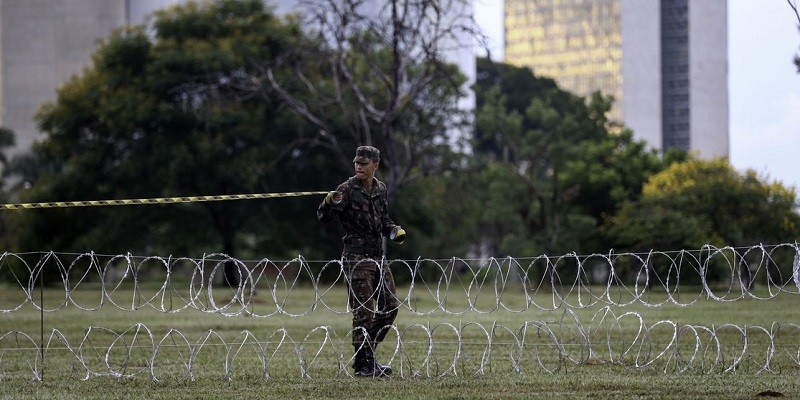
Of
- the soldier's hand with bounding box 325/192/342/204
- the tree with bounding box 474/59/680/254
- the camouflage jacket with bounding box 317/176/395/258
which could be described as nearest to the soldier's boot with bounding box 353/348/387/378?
the camouflage jacket with bounding box 317/176/395/258

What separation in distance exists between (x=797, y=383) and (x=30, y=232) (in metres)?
40.8

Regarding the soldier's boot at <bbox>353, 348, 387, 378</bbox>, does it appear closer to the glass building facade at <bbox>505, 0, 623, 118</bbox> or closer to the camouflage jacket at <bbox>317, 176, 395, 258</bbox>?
the camouflage jacket at <bbox>317, 176, 395, 258</bbox>

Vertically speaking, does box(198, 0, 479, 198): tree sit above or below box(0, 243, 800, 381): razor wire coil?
above

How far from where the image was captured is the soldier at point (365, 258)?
13312 mm

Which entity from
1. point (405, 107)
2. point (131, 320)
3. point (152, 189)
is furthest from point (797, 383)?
point (152, 189)

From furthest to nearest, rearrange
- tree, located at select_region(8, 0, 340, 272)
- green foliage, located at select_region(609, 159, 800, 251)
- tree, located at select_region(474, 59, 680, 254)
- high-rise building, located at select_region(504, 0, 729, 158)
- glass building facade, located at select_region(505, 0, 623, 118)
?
glass building facade, located at select_region(505, 0, 623, 118)
high-rise building, located at select_region(504, 0, 729, 158)
tree, located at select_region(474, 59, 680, 254)
tree, located at select_region(8, 0, 340, 272)
green foliage, located at select_region(609, 159, 800, 251)

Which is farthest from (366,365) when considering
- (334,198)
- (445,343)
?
(445,343)

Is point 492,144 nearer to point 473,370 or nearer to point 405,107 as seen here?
point 405,107

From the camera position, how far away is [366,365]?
1335 centimetres

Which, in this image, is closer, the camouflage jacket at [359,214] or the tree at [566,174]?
the camouflage jacket at [359,214]

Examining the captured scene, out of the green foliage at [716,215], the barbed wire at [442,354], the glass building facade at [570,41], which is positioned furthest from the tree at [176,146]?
the glass building facade at [570,41]

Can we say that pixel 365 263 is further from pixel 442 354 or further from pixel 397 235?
pixel 442 354

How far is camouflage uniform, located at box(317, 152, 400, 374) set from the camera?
13.3 metres

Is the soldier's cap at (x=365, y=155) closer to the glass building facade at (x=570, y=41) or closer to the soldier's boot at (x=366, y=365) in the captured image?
the soldier's boot at (x=366, y=365)
